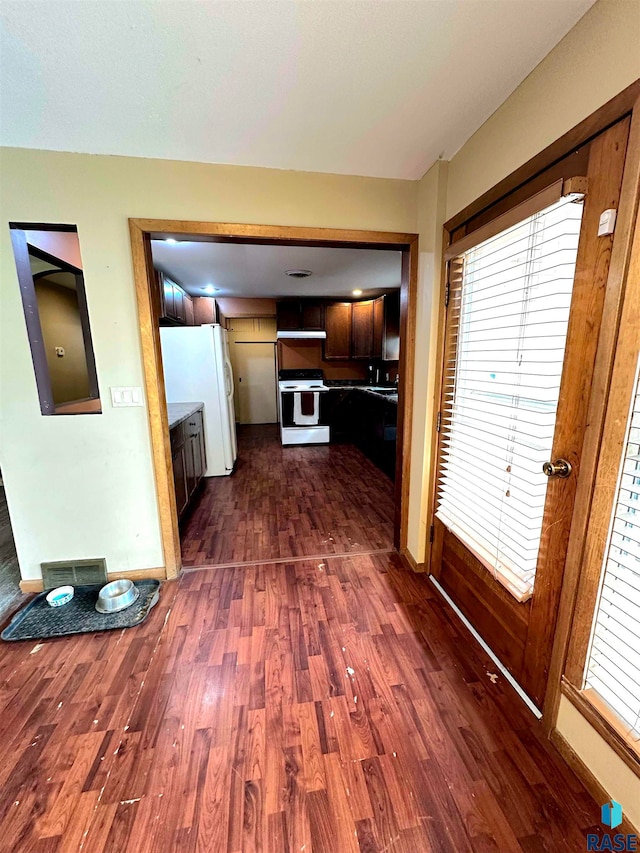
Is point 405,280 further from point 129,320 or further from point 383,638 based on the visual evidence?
point 383,638

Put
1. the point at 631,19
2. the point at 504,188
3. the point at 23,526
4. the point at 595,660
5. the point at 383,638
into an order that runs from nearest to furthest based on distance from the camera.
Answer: the point at 631,19 < the point at 595,660 < the point at 504,188 < the point at 383,638 < the point at 23,526

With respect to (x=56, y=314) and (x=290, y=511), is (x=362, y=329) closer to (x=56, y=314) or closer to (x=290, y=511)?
(x=290, y=511)

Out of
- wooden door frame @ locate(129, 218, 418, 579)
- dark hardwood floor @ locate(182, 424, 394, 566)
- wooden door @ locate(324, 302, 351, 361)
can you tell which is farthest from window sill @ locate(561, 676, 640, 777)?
wooden door @ locate(324, 302, 351, 361)

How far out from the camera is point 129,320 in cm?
190

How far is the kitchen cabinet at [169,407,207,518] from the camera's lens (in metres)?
2.72

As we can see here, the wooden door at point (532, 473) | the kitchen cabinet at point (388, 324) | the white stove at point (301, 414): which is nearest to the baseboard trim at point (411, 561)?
the wooden door at point (532, 473)

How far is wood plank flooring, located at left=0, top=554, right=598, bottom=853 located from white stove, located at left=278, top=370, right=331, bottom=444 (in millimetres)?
3552

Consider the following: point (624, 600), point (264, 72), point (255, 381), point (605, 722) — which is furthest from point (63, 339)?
point (605, 722)

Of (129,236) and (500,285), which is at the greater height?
(129,236)

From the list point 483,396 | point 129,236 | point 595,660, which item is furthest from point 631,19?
point 129,236

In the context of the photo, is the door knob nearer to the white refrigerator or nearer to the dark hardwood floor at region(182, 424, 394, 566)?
the dark hardwood floor at region(182, 424, 394, 566)

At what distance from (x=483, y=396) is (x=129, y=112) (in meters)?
1.97

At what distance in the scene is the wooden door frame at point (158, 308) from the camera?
6.06ft

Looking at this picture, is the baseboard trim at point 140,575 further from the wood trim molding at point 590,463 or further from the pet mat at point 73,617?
the wood trim molding at point 590,463
